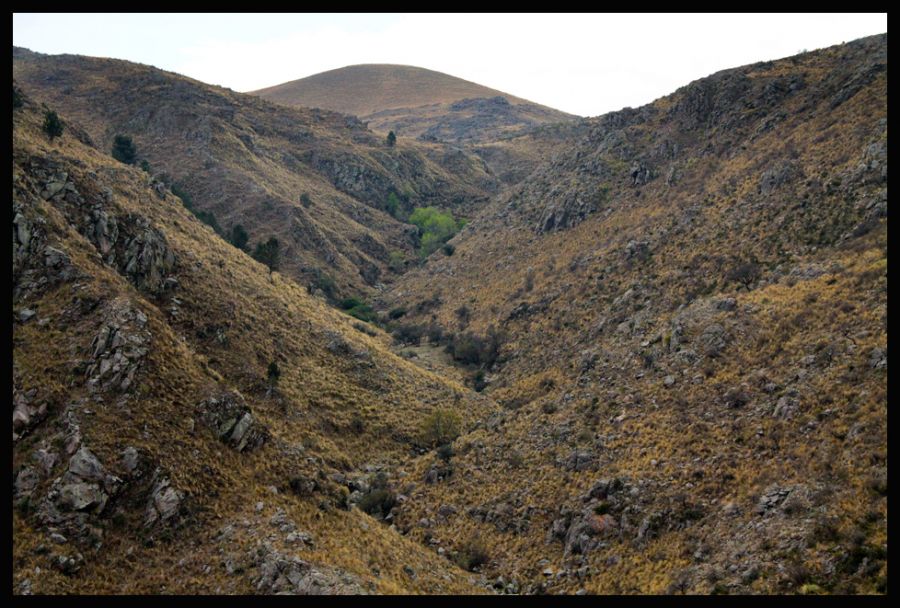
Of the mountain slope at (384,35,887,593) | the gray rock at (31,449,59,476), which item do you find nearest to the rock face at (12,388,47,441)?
the gray rock at (31,449,59,476)

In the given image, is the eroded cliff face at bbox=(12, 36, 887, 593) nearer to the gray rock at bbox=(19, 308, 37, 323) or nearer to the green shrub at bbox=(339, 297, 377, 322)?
the gray rock at bbox=(19, 308, 37, 323)

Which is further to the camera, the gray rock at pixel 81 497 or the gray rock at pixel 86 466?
the gray rock at pixel 86 466

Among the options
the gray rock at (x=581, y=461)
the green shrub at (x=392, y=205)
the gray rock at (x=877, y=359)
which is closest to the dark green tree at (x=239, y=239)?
the green shrub at (x=392, y=205)

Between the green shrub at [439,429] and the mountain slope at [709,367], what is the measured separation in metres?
1.77

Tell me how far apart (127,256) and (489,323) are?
33435mm

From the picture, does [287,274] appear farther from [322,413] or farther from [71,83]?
[71,83]

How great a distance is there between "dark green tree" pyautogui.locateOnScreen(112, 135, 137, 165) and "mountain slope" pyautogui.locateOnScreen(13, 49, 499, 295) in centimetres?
325

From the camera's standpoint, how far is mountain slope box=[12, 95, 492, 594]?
21.9 m

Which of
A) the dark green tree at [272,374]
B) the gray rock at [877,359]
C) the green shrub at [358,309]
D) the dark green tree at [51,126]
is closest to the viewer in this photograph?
the gray rock at [877,359]

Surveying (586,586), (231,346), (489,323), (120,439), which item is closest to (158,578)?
(120,439)

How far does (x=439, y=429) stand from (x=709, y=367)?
58.8 feet

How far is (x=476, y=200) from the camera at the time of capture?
113m

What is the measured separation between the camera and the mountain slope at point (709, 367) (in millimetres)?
21594

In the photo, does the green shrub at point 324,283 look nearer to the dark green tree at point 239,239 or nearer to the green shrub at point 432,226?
the dark green tree at point 239,239
